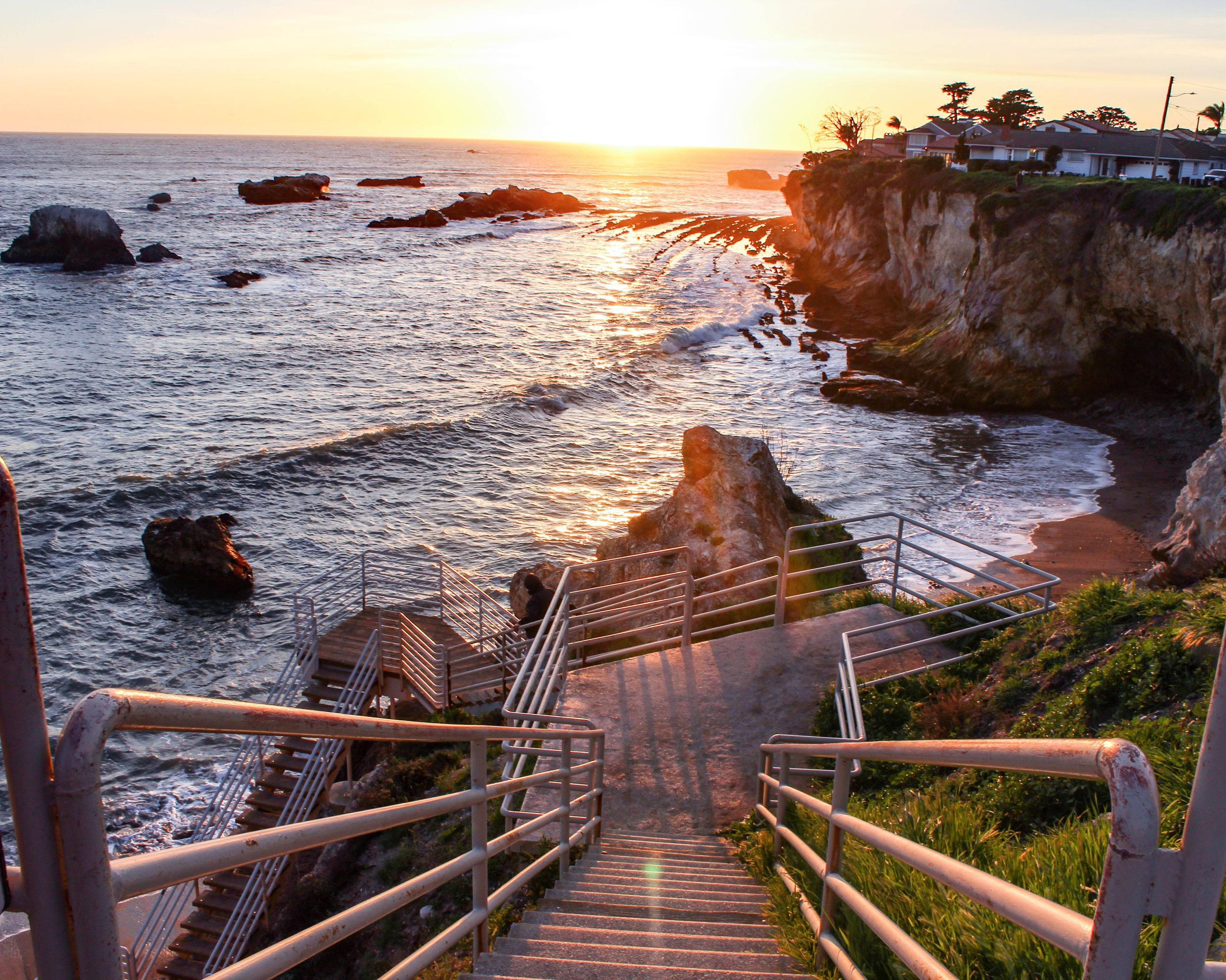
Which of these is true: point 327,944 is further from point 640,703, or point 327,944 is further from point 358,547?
point 358,547

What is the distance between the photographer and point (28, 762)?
124 cm

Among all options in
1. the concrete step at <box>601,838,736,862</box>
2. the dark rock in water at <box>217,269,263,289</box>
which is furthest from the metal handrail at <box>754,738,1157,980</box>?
the dark rock in water at <box>217,269,263,289</box>

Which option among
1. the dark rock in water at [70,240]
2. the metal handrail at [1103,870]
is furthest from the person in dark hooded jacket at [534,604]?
the dark rock in water at [70,240]

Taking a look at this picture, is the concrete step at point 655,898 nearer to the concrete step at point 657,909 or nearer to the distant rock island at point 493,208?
the concrete step at point 657,909

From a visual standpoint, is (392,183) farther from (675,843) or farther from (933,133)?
(675,843)

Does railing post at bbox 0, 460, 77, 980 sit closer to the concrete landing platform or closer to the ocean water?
the concrete landing platform

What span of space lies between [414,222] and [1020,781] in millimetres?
106709

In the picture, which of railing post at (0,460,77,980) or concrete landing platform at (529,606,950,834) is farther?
concrete landing platform at (529,606,950,834)

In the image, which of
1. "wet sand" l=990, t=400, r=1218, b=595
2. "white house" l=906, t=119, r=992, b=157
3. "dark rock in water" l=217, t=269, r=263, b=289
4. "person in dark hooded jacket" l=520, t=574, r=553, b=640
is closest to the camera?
"person in dark hooded jacket" l=520, t=574, r=553, b=640

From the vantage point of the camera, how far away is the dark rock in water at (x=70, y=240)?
6706 centimetres

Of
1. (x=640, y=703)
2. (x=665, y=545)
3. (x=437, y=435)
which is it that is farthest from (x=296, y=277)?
(x=640, y=703)

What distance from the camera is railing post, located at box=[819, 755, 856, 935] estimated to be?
3457mm

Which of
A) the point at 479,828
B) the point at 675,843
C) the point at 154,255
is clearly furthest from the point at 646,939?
the point at 154,255

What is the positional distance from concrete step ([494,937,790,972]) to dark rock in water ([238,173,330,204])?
130654mm
